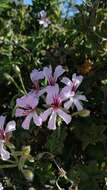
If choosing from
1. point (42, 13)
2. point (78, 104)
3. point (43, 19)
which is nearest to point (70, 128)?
point (78, 104)

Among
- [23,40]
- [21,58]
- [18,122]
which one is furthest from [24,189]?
[23,40]

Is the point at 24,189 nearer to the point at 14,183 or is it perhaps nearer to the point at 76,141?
the point at 14,183

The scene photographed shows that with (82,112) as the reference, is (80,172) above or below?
below

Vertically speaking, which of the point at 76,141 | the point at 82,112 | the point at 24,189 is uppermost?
the point at 82,112

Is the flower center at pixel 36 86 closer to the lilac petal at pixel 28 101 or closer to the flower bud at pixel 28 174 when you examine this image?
the lilac petal at pixel 28 101

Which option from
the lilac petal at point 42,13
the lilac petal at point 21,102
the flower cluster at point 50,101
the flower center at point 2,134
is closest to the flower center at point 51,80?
the flower cluster at point 50,101
